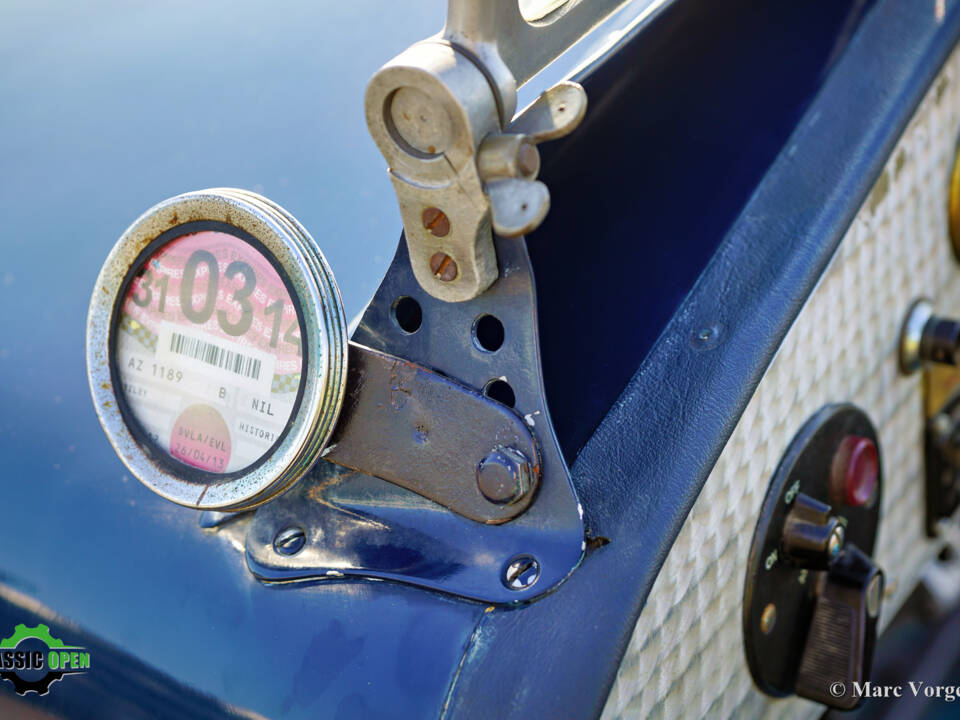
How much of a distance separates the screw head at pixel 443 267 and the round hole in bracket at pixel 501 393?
0.10m

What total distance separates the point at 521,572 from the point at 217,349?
318mm

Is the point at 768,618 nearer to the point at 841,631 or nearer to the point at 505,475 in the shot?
the point at 841,631

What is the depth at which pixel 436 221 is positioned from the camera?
0.74 m

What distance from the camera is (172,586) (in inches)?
34.2

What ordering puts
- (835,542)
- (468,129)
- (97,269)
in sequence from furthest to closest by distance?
1. (97,269)
2. (835,542)
3. (468,129)

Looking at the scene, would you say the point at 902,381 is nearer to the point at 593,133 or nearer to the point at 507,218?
the point at 593,133

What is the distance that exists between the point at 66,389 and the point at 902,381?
0.94 metres

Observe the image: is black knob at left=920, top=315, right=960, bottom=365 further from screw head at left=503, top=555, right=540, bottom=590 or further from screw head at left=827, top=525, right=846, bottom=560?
screw head at left=503, top=555, right=540, bottom=590

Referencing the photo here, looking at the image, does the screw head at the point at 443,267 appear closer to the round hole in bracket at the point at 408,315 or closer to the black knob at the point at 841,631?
the round hole in bracket at the point at 408,315

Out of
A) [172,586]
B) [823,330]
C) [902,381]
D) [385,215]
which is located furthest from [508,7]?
[902,381]

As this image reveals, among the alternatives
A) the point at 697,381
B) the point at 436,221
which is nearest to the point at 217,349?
the point at 436,221

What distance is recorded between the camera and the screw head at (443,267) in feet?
2.51

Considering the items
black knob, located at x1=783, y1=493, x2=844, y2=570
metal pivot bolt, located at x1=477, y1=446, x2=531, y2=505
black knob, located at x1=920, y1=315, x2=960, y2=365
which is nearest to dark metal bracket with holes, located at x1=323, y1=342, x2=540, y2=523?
metal pivot bolt, located at x1=477, y1=446, x2=531, y2=505

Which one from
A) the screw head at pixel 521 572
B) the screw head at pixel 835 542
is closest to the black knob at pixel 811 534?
the screw head at pixel 835 542
